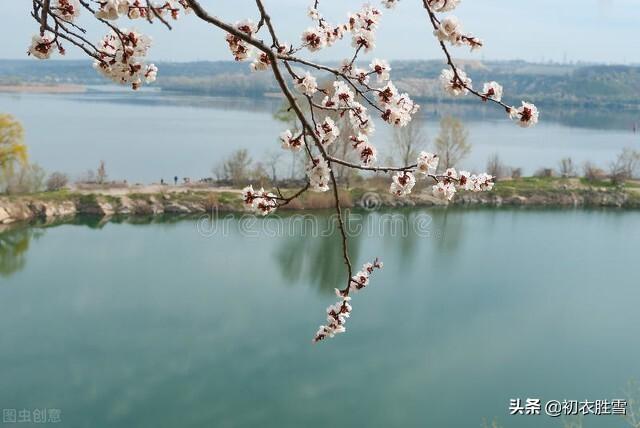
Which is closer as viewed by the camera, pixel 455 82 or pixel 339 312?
pixel 455 82

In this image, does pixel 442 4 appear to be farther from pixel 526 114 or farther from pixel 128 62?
pixel 128 62

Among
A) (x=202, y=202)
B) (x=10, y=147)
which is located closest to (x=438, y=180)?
(x=202, y=202)

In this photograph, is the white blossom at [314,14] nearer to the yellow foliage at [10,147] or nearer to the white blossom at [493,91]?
the white blossom at [493,91]

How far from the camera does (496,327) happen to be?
5.52 m

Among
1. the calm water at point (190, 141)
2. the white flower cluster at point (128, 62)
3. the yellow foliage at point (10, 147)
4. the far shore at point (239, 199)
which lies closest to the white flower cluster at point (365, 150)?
the white flower cluster at point (128, 62)

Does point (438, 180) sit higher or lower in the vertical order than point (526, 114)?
lower

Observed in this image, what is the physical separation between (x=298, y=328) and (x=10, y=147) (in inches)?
263

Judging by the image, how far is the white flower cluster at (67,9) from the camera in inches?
43.1

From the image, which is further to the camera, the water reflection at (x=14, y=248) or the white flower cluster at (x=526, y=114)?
the water reflection at (x=14, y=248)

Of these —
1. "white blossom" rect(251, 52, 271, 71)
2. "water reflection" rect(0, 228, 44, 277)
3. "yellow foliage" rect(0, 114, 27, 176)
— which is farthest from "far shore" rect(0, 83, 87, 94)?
"white blossom" rect(251, 52, 271, 71)

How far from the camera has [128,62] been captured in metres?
1.05

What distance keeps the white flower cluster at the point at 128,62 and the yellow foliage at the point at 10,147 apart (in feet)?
31.3

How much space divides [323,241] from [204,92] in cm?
4688

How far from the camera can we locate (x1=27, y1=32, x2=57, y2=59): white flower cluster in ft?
3.59
